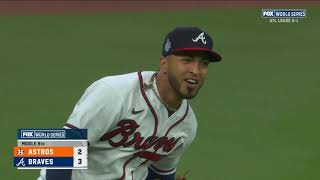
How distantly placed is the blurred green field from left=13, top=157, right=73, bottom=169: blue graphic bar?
2.22 metres

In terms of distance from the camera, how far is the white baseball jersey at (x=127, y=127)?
350 cm

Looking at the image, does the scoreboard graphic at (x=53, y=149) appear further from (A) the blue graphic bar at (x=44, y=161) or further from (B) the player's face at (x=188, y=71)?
(B) the player's face at (x=188, y=71)

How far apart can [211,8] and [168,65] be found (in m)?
9.20

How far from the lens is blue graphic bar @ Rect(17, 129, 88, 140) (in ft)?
11.5

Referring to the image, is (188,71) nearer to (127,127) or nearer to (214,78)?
(127,127)

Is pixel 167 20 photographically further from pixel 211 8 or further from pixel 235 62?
pixel 235 62

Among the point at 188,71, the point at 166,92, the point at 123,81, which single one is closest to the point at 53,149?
the point at 123,81

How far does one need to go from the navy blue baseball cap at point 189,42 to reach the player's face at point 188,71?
0.12ft

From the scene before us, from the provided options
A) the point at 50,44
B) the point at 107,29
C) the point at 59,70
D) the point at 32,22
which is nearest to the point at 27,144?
the point at 59,70

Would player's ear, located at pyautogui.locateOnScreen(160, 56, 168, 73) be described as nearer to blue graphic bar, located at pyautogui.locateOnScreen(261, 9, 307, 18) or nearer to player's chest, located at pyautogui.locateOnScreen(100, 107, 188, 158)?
player's chest, located at pyautogui.locateOnScreen(100, 107, 188, 158)

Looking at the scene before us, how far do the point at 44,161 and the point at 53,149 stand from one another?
10 centimetres

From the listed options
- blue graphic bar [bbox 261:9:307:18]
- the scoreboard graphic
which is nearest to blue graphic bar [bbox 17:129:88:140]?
the scoreboard graphic

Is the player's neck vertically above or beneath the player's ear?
beneath

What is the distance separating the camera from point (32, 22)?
39.5 feet
